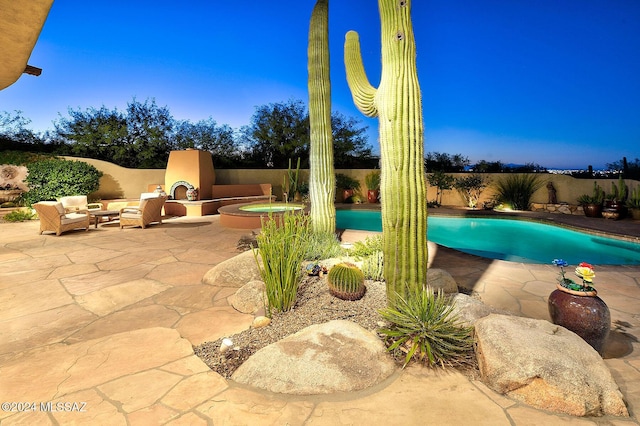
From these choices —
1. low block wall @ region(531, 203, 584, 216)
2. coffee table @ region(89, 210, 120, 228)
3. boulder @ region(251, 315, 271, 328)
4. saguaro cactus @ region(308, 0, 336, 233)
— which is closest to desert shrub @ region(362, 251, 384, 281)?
boulder @ region(251, 315, 271, 328)

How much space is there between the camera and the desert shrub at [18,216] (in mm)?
7751

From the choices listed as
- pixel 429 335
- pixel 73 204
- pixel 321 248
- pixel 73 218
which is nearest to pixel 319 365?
pixel 429 335

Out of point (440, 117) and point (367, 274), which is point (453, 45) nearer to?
point (440, 117)

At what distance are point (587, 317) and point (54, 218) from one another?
8428 millimetres

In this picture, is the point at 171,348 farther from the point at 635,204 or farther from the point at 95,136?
the point at 95,136

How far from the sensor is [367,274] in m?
3.34

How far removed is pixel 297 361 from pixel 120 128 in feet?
53.7

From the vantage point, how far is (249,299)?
9.15ft

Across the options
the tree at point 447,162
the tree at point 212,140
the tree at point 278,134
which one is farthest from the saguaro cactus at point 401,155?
the tree at point 212,140

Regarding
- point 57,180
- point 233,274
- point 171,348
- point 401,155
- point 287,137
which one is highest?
point 287,137

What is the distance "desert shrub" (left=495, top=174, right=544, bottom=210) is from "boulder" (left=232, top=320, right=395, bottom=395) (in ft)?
40.2

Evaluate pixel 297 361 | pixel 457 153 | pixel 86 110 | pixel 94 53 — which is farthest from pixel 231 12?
pixel 297 361

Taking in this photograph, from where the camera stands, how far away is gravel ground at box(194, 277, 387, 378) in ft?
6.41

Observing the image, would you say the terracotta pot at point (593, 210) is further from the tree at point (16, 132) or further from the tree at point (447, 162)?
the tree at point (16, 132)
